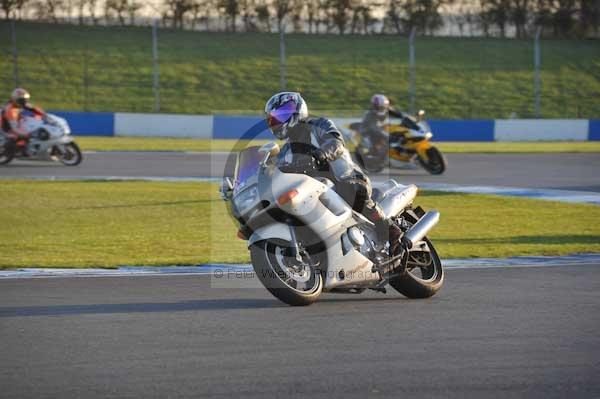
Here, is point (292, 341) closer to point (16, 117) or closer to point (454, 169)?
point (454, 169)

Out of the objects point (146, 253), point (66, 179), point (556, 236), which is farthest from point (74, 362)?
point (66, 179)

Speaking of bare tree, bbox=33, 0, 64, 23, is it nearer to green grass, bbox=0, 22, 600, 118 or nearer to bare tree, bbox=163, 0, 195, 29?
green grass, bbox=0, 22, 600, 118

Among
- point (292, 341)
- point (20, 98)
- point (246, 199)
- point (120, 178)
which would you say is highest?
point (246, 199)

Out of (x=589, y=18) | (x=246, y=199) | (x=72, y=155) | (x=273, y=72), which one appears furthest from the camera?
(x=589, y=18)

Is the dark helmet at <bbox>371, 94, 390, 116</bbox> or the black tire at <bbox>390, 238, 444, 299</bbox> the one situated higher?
the dark helmet at <bbox>371, 94, 390, 116</bbox>

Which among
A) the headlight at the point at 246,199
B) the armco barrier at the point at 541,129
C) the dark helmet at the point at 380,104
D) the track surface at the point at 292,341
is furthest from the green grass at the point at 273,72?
the headlight at the point at 246,199

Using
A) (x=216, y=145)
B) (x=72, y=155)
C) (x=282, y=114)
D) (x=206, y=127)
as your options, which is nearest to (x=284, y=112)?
(x=282, y=114)

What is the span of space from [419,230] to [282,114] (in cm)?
139

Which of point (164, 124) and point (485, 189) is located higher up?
point (485, 189)

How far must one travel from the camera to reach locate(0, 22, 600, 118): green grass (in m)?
36.8

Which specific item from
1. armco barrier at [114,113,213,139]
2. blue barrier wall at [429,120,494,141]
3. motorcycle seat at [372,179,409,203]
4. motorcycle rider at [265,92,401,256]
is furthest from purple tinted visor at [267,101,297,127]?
blue barrier wall at [429,120,494,141]

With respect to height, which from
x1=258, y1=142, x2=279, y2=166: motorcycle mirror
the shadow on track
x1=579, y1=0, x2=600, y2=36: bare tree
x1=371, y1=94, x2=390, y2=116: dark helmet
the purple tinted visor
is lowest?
the shadow on track

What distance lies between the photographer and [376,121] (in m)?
22.6

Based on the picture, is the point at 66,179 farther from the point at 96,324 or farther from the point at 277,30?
the point at 277,30
